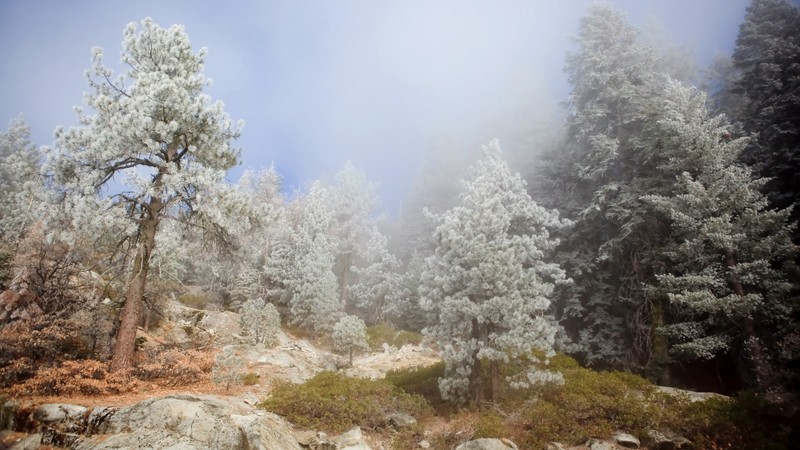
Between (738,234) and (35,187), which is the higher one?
(35,187)

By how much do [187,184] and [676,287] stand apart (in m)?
18.3

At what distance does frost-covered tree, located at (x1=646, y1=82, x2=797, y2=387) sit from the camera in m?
12.8

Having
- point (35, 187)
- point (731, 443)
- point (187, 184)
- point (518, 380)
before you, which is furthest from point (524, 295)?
point (35, 187)

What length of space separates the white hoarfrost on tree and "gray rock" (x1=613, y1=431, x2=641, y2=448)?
306 cm

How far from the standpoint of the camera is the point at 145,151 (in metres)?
12.7

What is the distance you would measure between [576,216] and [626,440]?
13412 mm

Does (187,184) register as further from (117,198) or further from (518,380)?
(518,380)

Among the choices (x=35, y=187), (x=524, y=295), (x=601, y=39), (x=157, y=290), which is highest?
(x=601, y=39)

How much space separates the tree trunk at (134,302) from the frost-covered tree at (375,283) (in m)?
22.5

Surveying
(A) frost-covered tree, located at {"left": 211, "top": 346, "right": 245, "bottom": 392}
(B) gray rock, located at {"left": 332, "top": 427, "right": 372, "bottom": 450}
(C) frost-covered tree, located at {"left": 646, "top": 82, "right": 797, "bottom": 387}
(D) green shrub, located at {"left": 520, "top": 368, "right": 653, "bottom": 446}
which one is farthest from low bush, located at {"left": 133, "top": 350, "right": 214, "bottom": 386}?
(C) frost-covered tree, located at {"left": 646, "top": 82, "right": 797, "bottom": 387}

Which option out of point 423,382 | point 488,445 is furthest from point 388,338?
point 488,445

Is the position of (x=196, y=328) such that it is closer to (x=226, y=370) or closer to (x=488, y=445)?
(x=226, y=370)

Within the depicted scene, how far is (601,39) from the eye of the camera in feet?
77.4

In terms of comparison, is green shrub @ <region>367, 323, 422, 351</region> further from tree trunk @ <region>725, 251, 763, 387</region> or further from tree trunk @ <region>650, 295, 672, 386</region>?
tree trunk @ <region>725, 251, 763, 387</region>
